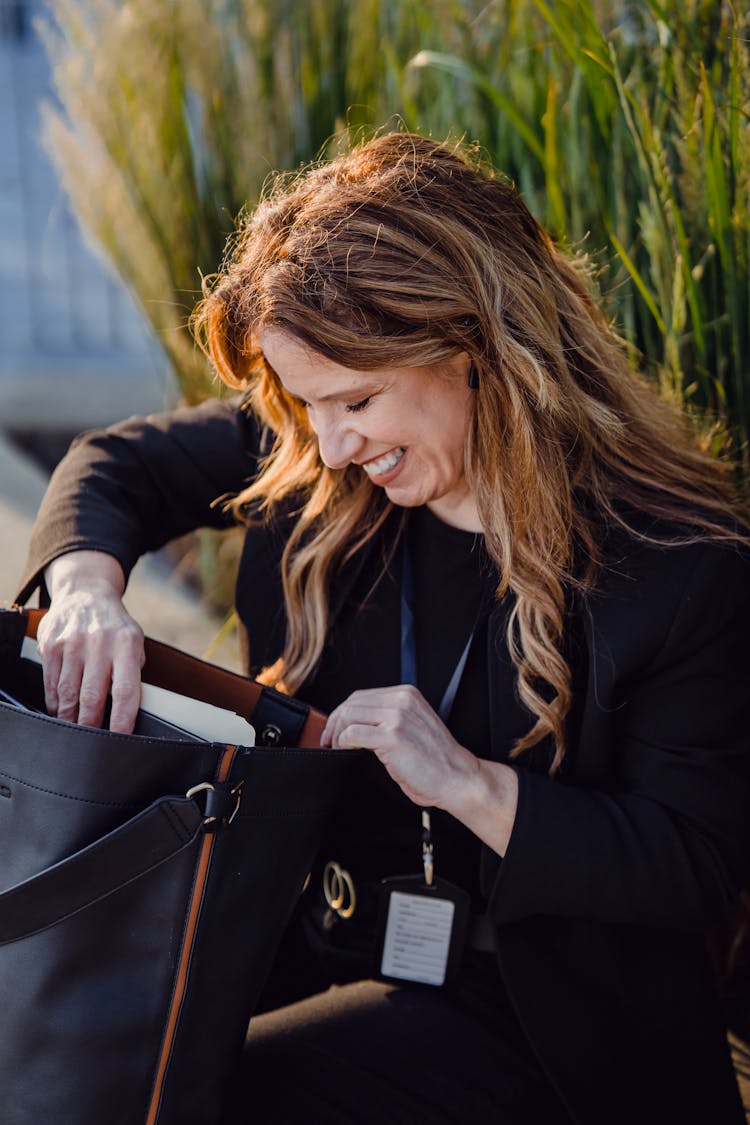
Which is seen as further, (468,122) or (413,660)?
(468,122)

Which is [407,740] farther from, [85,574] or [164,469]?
[164,469]

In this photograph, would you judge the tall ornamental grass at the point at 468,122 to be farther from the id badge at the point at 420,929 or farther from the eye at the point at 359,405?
the id badge at the point at 420,929

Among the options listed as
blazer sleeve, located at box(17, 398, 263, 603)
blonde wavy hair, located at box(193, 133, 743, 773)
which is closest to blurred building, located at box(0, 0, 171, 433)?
blazer sleeve, located at box(17, 398, 263, 603)

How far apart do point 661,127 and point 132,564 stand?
1.04 m

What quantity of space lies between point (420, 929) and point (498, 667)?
0.35 m

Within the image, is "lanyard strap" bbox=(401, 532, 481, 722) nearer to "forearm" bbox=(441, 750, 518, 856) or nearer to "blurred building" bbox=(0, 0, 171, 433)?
"forearm" bbox=(441, 750, 518, 856)

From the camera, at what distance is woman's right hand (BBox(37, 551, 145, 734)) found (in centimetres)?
126

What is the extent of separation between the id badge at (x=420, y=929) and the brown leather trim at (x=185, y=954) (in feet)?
1.25

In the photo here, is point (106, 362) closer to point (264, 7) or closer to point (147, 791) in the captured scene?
point (264, 7)

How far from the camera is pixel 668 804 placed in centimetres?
138

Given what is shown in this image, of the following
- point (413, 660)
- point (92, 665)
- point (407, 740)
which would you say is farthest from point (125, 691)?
point (413, 660)

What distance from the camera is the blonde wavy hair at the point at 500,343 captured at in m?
1.35

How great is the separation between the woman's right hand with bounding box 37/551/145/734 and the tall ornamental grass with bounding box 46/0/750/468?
2.93 ft

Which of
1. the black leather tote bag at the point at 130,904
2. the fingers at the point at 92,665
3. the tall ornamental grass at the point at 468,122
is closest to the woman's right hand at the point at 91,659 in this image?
the fingers at the point at 92,665
